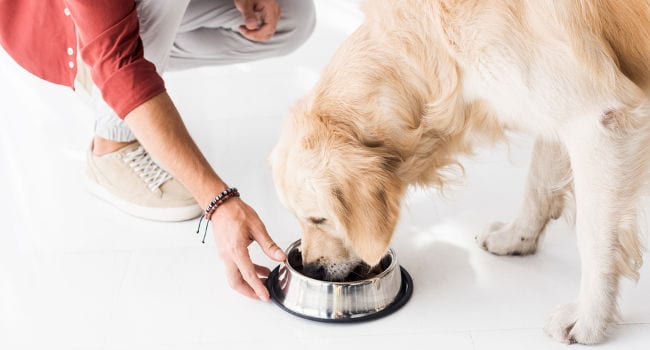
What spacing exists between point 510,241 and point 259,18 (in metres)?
1.23

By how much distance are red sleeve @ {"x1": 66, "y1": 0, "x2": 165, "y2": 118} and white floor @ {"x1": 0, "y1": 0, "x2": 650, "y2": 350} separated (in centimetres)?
57

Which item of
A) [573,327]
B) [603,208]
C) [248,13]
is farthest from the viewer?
[248,13]

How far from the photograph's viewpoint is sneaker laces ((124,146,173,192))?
2.65 m

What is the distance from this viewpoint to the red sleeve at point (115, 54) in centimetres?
192

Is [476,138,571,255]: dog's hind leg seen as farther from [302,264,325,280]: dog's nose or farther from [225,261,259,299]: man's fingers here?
[225,261,259,299]: man's fingers

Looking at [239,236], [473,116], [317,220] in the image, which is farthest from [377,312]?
[473,116]

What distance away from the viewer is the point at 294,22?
2938mm

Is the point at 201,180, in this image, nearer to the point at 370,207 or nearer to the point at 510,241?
the point at 370,207

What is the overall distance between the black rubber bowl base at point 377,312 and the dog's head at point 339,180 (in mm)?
196

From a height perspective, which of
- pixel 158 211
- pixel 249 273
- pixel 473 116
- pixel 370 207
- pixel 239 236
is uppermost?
pixel 473 116

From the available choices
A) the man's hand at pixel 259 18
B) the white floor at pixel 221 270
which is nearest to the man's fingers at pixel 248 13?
the man's hand at pixel 259 18

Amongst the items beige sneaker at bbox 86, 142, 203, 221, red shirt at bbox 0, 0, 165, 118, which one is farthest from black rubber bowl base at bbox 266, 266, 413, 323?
red shirt at bbox 0, 0, 165, 118

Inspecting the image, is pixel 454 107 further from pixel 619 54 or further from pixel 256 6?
pixel 256 6

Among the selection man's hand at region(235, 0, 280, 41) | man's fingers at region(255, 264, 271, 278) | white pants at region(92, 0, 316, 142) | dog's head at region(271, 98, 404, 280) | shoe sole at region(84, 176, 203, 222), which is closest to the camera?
dog's head at region(271, 98, 404, 280)
